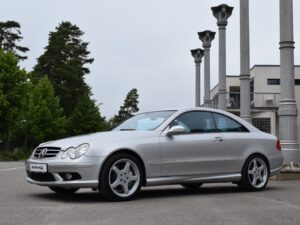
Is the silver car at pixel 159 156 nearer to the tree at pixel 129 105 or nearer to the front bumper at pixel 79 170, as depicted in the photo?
the front bumper at pixel 79 170

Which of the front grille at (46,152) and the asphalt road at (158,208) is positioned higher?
the front grille at (46,152)

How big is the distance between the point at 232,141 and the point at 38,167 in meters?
3.35

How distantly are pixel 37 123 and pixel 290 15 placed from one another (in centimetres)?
5500

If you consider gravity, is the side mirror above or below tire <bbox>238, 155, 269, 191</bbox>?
above

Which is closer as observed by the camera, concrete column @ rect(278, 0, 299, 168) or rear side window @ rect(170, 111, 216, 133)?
rear side window @ rect(170, 111, 216, 133)

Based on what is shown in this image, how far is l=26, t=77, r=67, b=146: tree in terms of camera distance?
6769cm

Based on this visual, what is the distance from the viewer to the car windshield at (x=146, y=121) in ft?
33.2

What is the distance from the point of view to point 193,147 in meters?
10.2

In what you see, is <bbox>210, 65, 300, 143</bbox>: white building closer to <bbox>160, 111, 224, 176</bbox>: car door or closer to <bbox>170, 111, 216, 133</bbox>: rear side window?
<bbox>170, 111, 216, 133</bbox>: rear side window

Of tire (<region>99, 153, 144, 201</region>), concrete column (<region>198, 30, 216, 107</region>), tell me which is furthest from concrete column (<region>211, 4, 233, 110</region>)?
tire (<region>99, 153, 144, 201</region>)

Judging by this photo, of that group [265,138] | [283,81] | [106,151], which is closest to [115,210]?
[106,151]

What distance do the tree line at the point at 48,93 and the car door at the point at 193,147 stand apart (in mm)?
41607

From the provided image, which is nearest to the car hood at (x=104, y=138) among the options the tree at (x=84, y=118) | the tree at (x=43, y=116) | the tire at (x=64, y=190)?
the tire at (x=64, y=190)

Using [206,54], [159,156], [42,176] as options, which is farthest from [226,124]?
[206,54]
